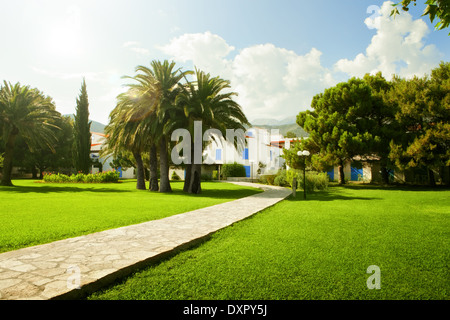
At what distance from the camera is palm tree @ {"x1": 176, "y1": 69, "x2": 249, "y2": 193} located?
656 inches

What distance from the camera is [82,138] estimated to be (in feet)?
101

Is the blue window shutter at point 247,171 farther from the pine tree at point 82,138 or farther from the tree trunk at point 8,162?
the tree trunk at point 8,162

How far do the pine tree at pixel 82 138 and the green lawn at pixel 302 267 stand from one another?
29.9 metres

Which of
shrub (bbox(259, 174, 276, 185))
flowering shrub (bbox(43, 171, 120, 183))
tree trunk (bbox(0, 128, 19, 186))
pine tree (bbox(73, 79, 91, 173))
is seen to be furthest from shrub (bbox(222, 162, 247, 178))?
tree trunk (bbox(0, 128, 19, 186))

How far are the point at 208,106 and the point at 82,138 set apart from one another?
851 inches

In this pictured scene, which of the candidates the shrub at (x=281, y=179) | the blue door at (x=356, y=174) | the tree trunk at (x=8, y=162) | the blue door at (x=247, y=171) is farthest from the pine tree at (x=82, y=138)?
the blue door at (x=356, y=174)

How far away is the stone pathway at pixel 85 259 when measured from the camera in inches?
115

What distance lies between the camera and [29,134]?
870 inches

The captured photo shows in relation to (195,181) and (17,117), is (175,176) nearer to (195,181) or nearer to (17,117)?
(17,117)

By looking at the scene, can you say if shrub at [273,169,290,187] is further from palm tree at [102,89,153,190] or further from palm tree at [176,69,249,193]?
palm tree at [102,89,153,190]

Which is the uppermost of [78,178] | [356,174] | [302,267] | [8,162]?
[8,162]

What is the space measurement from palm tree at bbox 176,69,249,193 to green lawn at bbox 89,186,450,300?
11.4 meters

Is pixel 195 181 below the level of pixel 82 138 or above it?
below

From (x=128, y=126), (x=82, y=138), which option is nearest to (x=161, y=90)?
(x=128, y=126)
